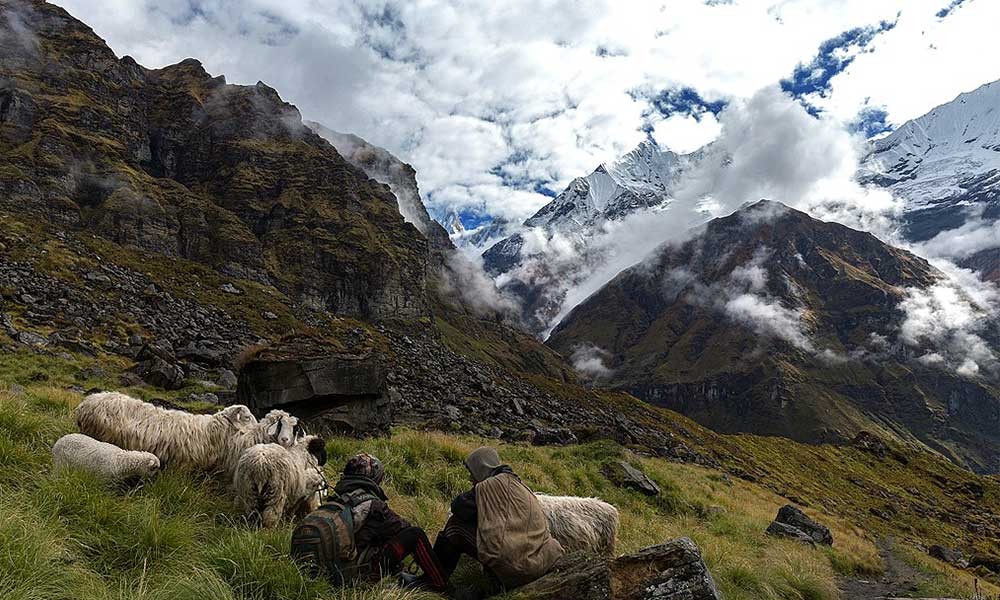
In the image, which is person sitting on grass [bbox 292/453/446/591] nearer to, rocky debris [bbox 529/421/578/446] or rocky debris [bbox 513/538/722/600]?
rocky debris [bbox 513/538/722/600]

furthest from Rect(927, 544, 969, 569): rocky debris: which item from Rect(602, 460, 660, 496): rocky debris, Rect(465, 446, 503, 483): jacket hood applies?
Rect(465, 446, 503, 483): jacket hood

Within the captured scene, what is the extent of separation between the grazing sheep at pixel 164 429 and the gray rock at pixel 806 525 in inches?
728

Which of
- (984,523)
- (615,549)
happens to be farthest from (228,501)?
(984,523)

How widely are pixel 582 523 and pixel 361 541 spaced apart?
3520 millimetres

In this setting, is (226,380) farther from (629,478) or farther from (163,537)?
(163,537)

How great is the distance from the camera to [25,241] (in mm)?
53438

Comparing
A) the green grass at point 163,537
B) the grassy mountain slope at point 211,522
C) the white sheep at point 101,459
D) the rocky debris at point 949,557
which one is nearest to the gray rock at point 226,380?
the grassy mountain slope at point 211,522

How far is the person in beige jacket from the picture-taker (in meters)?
5.92

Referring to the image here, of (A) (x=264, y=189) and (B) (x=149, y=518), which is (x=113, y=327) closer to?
(B) (x=149, y=518)

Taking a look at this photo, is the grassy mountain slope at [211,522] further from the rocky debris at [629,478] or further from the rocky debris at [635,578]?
the rocky debris at [635,578]

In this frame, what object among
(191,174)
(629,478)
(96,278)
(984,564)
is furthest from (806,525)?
(191,174)

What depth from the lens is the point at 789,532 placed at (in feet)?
57.7

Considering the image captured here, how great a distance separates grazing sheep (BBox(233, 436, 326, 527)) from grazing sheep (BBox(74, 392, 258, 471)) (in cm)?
83

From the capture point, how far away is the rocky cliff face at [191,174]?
95375 millimetres
